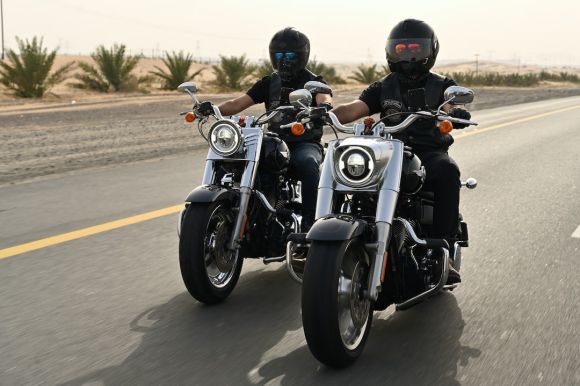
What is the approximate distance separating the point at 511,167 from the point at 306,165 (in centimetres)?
660

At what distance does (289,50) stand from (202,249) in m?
1.93

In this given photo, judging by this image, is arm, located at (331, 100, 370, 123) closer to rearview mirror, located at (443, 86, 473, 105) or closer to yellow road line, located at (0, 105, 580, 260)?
rearview mirror, located at (443, 86, 473, 105)

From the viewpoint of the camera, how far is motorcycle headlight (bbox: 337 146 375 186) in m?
4.10

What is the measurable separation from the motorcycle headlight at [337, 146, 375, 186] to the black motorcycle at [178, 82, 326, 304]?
48 centimetres

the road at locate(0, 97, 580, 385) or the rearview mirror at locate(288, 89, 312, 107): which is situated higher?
the rearview mirror at locate(288, 89, 312, 107)

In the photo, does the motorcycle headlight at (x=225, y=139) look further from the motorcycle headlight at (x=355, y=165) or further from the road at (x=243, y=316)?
the motorcycle headlight at (x=355, y=165)

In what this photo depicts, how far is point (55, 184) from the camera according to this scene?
9.80 metres

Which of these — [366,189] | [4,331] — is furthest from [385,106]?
[4,331]

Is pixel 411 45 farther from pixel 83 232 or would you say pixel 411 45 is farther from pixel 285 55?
pixel 83 232

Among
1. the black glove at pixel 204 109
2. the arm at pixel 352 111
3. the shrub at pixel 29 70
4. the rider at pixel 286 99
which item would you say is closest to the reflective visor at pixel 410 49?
the arm at pixel 352 111

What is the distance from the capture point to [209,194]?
15.9 ft

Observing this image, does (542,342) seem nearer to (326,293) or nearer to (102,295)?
(326,293)

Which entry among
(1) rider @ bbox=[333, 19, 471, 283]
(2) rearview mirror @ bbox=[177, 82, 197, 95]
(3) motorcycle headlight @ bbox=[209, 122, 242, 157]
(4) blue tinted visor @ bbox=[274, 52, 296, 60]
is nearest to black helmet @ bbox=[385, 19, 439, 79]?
(1) rider @ bbox=[333, 19, 471, 283]

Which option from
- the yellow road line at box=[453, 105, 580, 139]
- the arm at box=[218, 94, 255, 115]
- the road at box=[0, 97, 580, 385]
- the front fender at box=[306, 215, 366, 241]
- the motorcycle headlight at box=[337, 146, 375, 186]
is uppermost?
the arm at box=[218, 94, 255, 115]
